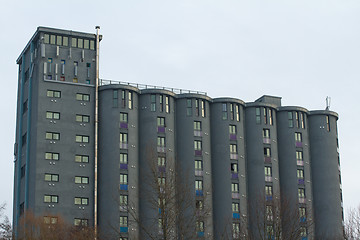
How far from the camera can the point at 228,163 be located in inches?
5207

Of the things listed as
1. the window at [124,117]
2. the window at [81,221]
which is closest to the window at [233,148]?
the window at [124,117]

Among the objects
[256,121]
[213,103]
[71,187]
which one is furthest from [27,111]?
[256,121]

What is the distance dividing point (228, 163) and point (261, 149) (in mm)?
8036

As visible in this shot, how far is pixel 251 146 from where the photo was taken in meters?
136

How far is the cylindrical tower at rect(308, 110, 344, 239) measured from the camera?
137 meters

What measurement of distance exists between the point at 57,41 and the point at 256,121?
134 ft

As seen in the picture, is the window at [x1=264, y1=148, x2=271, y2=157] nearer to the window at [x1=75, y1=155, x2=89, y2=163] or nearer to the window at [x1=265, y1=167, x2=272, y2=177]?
the window at [x1=265, y1=167, x2=272, y2=177]

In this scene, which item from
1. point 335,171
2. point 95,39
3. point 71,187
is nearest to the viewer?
point 71,187

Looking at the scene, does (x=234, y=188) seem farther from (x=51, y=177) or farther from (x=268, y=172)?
(x=51, y=177)

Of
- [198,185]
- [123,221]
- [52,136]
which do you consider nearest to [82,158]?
[52,136]

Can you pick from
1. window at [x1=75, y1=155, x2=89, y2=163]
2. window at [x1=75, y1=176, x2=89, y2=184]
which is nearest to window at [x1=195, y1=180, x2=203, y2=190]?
window at [x1=75, y1=176, x2=89, y2=184]

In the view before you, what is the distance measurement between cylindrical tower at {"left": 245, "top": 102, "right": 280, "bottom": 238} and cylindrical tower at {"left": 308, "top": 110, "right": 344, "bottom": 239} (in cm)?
929

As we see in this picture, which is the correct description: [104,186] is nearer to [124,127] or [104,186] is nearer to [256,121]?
[124,127]

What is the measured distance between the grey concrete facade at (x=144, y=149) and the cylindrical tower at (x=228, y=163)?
0.19 metres
